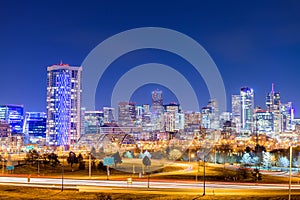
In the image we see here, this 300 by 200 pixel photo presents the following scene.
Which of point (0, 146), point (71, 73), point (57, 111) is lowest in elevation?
point (0, 146)

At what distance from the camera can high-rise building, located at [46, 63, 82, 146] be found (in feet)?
525

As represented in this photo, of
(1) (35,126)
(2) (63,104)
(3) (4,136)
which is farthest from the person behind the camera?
(1) (35,126)

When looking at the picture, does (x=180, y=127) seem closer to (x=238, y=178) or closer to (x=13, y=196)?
(x=238, y=178)

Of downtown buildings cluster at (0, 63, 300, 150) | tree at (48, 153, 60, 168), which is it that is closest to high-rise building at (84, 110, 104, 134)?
downtown buildings cluster at (0, 63, 300, 150)

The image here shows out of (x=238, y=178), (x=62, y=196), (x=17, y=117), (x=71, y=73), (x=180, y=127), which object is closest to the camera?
(x=62, y=196)

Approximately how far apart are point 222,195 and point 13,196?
480 inches

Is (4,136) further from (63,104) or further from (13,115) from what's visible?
(13,115)

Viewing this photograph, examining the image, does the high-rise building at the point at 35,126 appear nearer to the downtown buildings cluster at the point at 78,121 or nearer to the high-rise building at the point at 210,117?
the downtown buildings cluster at the point at 78,121

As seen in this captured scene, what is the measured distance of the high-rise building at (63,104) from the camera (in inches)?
6304

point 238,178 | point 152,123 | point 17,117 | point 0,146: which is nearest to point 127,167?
point 238,178

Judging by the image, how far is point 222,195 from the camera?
24.5 meters

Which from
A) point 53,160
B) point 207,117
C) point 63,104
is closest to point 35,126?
point 63,104

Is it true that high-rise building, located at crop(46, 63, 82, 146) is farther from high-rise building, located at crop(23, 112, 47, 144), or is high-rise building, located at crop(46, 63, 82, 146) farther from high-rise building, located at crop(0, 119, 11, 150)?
high-rise building, located at crop(23, 112, 47, 144)

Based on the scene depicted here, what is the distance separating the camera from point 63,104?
168375 mm
